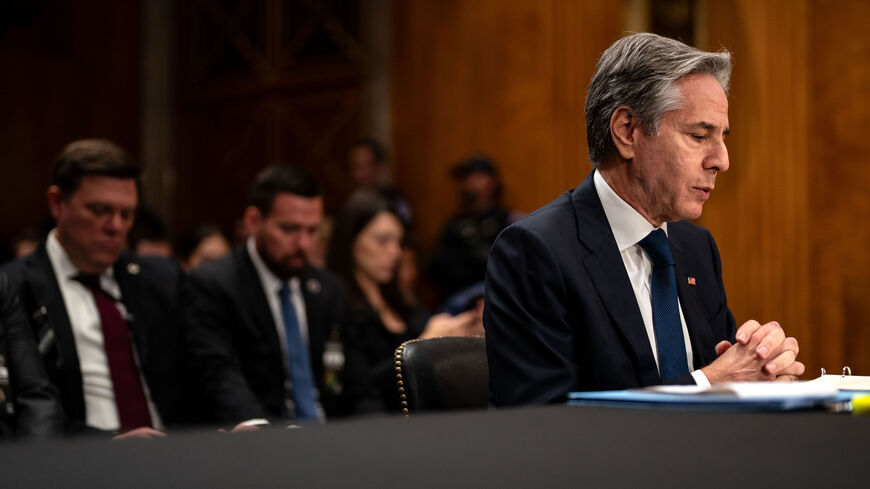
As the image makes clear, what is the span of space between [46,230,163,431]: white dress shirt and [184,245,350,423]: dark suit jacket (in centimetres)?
22

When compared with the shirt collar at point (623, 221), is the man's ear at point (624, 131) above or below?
above

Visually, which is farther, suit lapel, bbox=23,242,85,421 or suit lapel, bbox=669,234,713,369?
suit lapel, bbox=23,242,85,421

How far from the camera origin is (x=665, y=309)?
1721 millimetres

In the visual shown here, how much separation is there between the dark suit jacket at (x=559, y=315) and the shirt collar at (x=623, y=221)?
0.12ft

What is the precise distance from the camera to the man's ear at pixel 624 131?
5.90ft

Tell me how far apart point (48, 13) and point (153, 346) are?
6522mm

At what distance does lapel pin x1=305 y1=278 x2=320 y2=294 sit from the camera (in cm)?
329

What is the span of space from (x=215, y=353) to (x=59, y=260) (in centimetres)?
55

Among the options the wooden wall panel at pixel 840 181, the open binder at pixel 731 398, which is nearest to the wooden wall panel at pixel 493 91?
the wooden wall panel at pixel 840 181

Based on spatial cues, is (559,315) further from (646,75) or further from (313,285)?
(313,285)

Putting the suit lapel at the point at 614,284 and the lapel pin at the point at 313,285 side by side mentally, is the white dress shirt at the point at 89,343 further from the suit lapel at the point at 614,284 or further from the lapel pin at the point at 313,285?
the suit lapel at the point at 614,284

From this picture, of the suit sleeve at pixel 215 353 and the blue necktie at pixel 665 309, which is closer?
the blue necktie at pixel 665 309

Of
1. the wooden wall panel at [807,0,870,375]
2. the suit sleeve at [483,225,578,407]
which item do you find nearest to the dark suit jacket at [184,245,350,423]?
the suit sleeve at [483,225,578,407]

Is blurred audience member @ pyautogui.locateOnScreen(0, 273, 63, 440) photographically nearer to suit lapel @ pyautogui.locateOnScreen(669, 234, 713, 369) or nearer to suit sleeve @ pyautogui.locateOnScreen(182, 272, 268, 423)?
suit sleeve @ pyautogui.locateOnScreen(182, 272, 268, 423)
